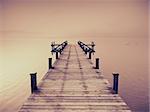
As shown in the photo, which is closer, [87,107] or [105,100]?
[87,107]

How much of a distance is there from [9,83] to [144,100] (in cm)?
1912

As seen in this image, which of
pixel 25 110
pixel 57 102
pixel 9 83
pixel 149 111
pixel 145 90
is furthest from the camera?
pixel 9 83

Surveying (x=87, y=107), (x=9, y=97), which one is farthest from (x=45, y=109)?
(x=9, y=97)

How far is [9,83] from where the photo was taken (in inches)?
1319

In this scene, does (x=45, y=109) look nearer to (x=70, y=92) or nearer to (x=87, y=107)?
(x=87, y=107)

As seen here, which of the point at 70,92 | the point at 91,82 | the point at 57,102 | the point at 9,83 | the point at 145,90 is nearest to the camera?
the point at 57,102

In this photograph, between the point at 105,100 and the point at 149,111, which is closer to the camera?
the point at 105,100

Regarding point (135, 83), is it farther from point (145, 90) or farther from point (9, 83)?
point (9, 83)

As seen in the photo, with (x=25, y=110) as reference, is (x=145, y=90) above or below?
below

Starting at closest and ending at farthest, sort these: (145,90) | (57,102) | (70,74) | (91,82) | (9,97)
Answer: (57,102) → (91,82) → (70,74) → (9,97) → (145,90)

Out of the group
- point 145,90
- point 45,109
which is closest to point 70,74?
point 45,109

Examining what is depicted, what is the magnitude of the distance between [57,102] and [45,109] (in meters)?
0.91

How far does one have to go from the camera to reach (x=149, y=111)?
22.4 meters

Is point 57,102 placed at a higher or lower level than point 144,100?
higher
